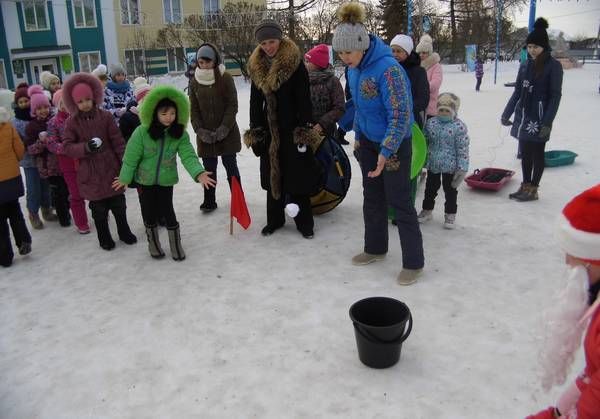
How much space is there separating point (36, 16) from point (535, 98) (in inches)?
1227

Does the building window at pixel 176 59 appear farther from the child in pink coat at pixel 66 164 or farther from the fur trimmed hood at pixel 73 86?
the fur trimmed hood at pixel 73 86

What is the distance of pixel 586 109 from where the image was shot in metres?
12.1

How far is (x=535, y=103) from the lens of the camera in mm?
5438

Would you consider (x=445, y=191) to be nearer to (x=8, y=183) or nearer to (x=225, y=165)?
(x=225, y=165)

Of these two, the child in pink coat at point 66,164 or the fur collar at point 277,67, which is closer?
the fur collar at point 277,67

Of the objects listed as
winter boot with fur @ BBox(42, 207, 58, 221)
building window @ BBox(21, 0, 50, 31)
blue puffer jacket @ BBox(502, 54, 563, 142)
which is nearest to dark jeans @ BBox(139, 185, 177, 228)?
winter boot with fur @ BBox(42, 207, 58, 221)

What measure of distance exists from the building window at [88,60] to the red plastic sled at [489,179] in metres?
29.7

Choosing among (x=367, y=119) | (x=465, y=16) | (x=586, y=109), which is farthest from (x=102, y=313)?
(x=465, y=16)

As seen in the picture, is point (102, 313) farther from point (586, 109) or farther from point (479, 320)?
point (586, 109)

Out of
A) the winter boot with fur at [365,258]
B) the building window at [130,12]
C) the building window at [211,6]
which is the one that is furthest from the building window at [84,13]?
the winter boot with fur at [365,258]

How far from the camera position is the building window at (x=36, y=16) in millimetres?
29281

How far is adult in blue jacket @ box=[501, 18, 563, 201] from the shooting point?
5.27 m

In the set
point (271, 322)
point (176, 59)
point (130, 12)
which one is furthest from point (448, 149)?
point (130, 12)

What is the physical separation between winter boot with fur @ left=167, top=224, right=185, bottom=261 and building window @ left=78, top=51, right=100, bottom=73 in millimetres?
29985
